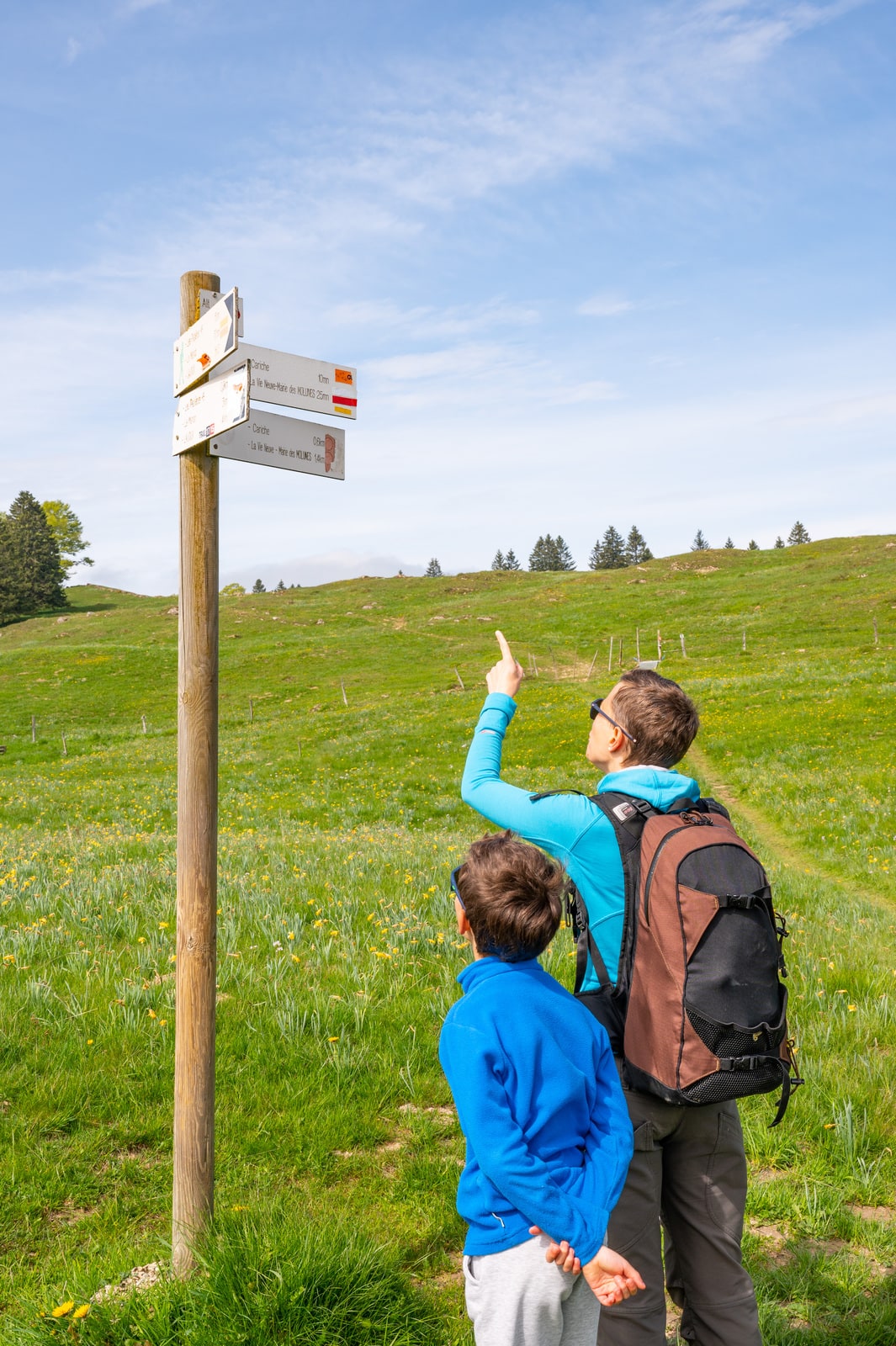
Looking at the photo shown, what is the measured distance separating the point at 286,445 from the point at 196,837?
5.08ft

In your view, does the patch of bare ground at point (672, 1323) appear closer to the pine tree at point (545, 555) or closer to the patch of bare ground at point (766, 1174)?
the patch of bare ground at point (766, 1174)

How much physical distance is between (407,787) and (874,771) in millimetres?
10642

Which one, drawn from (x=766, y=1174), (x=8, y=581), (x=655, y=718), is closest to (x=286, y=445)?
(x=655, y=718)

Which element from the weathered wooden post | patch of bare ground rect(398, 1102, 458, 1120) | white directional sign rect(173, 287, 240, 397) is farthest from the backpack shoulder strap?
patch of bare ground rect(398, 1102, 458, 1120)

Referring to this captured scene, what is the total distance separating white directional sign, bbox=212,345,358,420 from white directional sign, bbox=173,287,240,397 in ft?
0.24

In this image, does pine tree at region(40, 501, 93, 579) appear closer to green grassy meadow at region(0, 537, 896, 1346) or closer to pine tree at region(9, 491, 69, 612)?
pine tree at region(9, 491, 69, 612)

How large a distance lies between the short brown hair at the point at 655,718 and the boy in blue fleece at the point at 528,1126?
69cm

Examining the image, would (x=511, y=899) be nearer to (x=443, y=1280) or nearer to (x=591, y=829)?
(x=591, y=829)

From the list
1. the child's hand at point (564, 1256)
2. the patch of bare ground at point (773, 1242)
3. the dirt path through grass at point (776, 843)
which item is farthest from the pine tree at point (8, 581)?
the child's hand at point (564, 1256)

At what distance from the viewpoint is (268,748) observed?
30.8 m

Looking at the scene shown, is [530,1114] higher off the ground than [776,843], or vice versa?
[530,1114]

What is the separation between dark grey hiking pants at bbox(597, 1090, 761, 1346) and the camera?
2779 millimetres

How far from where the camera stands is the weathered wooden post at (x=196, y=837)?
3283mm

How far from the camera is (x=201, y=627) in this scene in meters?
3.40
